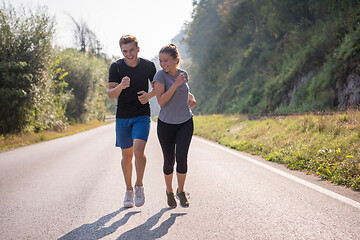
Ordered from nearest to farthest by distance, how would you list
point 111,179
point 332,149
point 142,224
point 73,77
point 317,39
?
point 142,224
point 111,179
point 332,149
point 317,39
point 73,77

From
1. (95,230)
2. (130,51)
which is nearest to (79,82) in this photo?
(130,51)

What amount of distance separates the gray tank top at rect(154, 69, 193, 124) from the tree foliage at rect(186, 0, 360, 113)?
1171cm

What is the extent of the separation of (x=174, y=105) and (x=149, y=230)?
146cm

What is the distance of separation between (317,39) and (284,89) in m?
3.68

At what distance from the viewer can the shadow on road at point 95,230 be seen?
327 centimetres

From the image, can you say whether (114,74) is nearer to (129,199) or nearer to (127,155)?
(127,155)

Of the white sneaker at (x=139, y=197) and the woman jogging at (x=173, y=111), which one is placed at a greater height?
the woman jogging at (x=173, y=111)

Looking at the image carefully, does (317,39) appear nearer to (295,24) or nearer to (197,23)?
(295,24)

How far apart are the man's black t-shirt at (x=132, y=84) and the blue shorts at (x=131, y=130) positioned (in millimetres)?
66

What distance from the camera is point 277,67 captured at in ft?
87.0

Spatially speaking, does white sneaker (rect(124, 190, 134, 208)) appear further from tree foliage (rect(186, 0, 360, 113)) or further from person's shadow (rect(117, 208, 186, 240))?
tree foliage (rect(186, 0, 360, 113))

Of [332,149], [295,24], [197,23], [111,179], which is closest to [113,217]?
[111,179]

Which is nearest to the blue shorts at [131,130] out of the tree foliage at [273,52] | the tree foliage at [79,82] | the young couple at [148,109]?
the young couple at [148,109]

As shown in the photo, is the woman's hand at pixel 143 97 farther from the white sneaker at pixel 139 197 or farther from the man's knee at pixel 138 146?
the white sneaker at pixel 139 197
